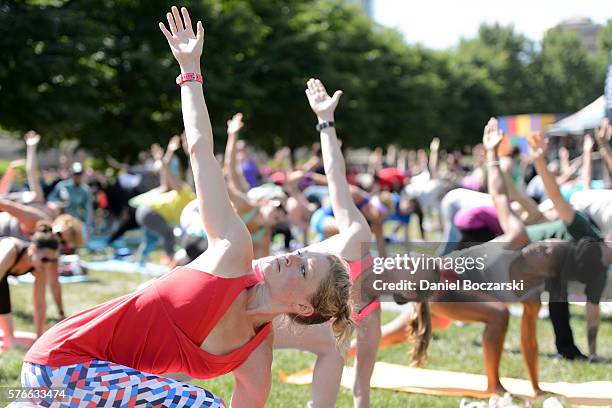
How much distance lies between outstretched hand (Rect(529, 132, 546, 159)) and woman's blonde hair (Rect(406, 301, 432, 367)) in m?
1.35

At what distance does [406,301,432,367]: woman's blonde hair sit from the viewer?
5.25 meters

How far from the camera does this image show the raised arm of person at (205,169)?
298 cm

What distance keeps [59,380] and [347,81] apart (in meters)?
29.8

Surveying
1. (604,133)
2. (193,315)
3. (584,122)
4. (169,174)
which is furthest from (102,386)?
(584,122)

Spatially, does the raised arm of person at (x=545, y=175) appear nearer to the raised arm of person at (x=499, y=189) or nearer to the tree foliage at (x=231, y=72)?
the raised arm of person at (x=499, y=189)

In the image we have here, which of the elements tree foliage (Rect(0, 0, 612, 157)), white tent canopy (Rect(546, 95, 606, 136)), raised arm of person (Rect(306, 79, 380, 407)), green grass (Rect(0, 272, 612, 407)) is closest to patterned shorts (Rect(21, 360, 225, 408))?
raised arm of person (Rect(306, 79, 380, 407))

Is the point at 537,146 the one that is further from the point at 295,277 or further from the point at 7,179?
the point at 7,179

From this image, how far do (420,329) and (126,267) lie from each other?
25.6 feet

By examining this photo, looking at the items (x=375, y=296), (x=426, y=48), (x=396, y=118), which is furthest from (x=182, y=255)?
(x=426, y=48)

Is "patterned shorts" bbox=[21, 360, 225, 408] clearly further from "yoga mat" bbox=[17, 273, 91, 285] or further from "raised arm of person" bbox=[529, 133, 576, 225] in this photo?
"yoga mat" bbox=[17, 273, 91, 285]

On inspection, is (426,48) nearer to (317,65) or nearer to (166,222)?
(317,65)

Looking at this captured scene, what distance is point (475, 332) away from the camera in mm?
7863

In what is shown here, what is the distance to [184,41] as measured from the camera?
10.5ft

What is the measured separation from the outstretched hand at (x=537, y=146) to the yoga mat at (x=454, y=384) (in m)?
1.74
